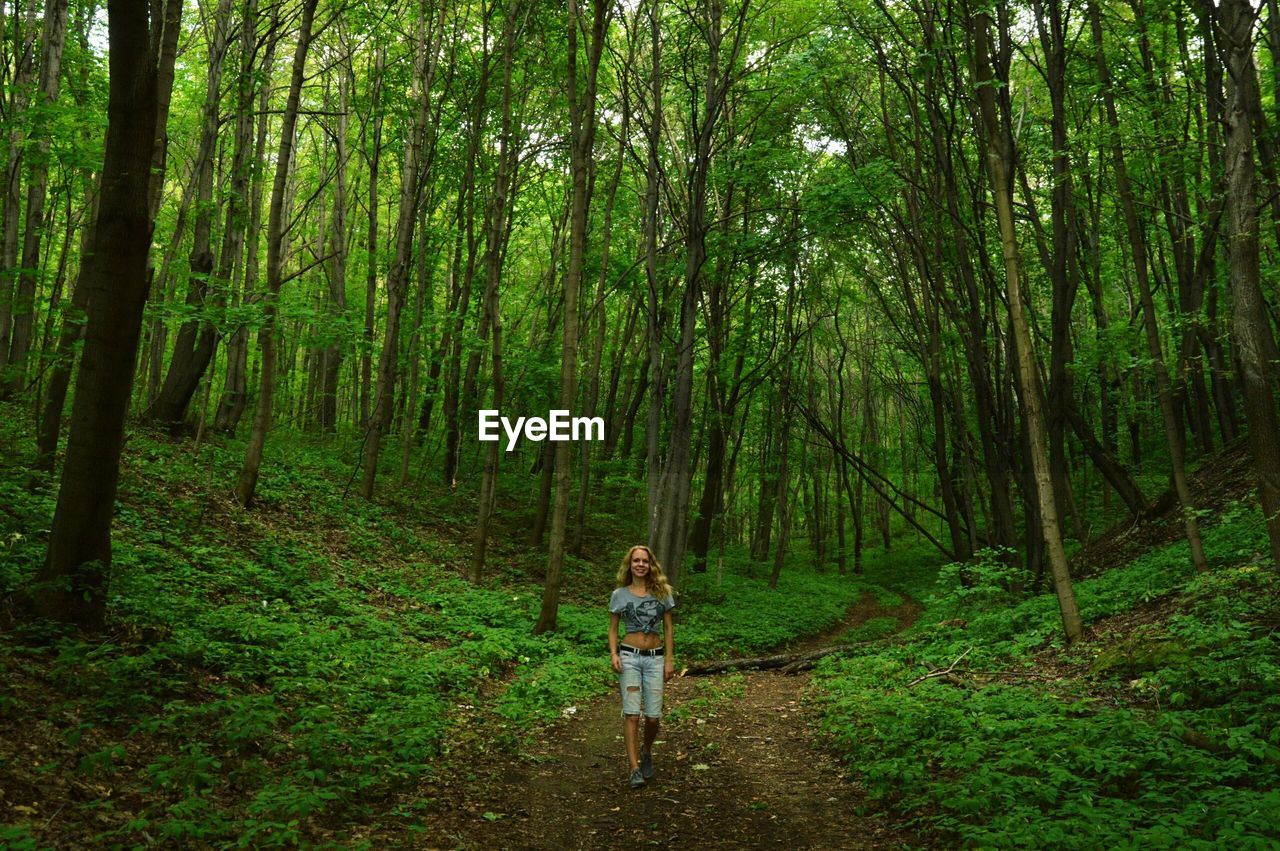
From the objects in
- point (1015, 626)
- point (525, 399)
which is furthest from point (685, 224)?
point (1015, 626)

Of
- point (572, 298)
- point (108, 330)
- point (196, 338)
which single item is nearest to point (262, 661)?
point (108, 330)

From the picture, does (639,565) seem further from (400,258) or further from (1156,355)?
(400,258)

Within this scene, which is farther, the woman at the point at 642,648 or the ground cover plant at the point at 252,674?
the woman at the point at 642,648

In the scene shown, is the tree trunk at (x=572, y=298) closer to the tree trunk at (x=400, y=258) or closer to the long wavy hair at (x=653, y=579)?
the long wavy hair at (x=653, y=579)

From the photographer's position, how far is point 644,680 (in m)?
6.33

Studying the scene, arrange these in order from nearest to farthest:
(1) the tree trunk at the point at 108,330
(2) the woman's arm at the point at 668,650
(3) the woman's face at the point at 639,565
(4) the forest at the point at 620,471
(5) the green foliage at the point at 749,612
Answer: (4) the forest at the point at 620,471
(1) the tree trunk at the point at 108,330
(2) the woman's arm at the point at 668,650
(3) the woman's face at the point at 639,565
(5) the green foliage at the point at 749,612

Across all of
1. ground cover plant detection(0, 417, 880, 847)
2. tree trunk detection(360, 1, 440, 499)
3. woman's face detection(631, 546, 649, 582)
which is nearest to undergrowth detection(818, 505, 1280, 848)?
woman's face detection(631, 546, 649, 582)

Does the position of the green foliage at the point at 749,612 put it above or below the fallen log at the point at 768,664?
above

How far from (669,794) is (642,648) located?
43.9 inches

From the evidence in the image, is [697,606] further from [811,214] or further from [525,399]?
[811,214]

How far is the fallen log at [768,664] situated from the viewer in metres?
12.1

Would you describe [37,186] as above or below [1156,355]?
above

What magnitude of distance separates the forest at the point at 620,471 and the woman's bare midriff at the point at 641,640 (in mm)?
1118

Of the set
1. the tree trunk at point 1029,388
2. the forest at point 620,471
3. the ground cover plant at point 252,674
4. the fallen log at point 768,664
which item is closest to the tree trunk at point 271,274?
the forest at point 620,471
